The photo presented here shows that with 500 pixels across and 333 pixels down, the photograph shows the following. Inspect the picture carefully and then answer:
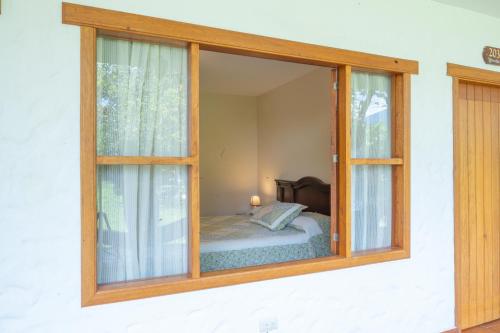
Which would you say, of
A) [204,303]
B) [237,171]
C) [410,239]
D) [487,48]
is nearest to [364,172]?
[410,239]

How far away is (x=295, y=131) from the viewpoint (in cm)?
449

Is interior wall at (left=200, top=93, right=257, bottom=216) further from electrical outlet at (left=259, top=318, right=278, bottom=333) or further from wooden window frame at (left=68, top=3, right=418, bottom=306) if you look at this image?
electrical outlet at (left=259, top=318, right=278, bottom=333)

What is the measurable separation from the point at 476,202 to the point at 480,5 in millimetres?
1587

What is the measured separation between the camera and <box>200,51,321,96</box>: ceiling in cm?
379

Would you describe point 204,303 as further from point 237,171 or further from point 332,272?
point 237,171

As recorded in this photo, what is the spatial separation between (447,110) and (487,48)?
0.70 m

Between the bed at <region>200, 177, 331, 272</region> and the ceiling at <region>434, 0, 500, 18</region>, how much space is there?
203 cm

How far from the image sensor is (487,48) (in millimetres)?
2607

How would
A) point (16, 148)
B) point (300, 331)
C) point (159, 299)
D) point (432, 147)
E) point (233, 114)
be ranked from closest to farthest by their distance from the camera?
point (16, 148)
point (159, 299)
point (300, 331)
point (432, 147)
point (233, 114)

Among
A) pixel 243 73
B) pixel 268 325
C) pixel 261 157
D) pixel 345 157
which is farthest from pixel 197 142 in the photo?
pixel 261 157

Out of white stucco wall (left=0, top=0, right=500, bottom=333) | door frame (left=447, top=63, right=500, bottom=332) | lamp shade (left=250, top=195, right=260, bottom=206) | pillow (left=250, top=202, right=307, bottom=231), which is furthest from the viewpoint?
lamp shade (left=250, top=195, right=260, bottom=206)

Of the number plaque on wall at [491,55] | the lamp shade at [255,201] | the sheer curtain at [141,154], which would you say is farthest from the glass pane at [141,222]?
the lamp shade at [255,201]

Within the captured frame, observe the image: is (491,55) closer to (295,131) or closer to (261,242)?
(295,131)

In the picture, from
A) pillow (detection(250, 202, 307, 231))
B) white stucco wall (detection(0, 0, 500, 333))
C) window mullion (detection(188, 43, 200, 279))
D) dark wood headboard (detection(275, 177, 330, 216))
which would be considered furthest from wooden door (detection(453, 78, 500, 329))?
window mullion (detection(188, 43, 200, 279))
